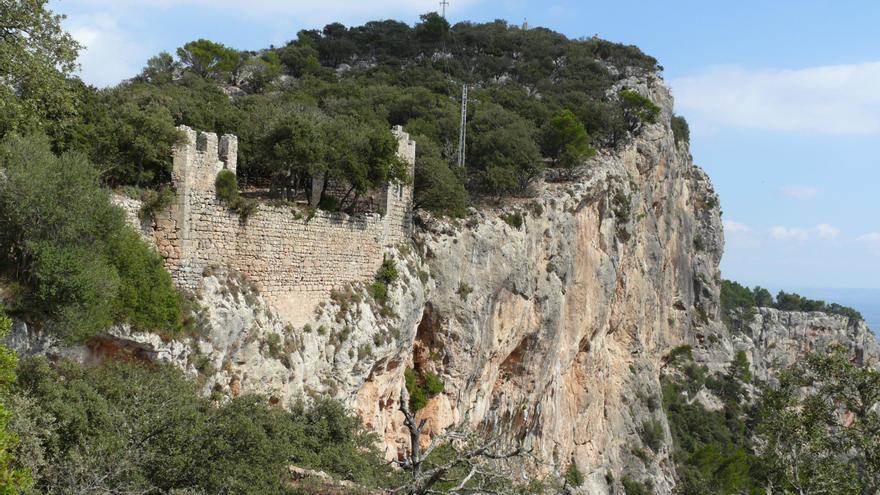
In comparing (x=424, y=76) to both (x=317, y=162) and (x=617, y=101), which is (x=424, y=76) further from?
(x=317, y=162)

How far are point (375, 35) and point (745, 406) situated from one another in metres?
45.7

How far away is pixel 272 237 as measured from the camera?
23594 millimetres

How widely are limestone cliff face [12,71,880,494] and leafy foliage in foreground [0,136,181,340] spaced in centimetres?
70

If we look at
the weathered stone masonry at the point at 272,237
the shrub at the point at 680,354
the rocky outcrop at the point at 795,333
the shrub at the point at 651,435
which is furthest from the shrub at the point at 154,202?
the rocky outcrop at the point at 795,333

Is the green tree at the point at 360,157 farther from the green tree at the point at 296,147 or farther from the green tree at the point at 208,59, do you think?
the green tree at the point at 208,59

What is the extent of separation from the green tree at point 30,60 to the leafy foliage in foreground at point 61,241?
0.75m

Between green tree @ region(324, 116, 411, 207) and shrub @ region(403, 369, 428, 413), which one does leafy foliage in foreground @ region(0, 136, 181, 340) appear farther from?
shrub @ region(403, 369, 428, 413)

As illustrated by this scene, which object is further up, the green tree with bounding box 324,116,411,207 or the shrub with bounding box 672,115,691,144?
the shrub with bounding box 672,115,691,144

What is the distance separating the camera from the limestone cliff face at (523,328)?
21766mm

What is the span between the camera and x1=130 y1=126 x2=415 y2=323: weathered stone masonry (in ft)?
67.3

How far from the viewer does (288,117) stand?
26.0 m

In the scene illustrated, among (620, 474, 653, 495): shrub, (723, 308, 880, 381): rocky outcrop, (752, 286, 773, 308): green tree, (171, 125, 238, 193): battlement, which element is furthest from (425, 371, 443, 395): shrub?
(752, 286, 773, 308): green tree

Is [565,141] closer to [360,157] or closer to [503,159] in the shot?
[503,159]

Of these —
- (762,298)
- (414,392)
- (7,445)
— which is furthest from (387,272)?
(762,298)
